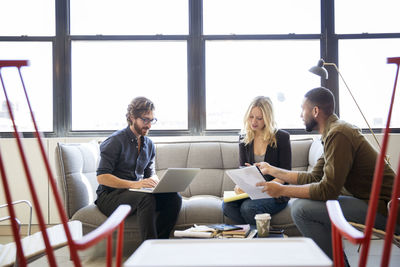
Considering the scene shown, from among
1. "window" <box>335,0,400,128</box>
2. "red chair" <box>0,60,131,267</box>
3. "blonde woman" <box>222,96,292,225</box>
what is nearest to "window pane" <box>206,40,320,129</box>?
"window" <box>335,0,400,128</box>

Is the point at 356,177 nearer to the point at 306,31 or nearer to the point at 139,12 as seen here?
the point at 306,31

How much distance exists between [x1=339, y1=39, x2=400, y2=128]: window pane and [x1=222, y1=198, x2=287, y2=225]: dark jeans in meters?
1.81

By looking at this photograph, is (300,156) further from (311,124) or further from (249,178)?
(249,178)

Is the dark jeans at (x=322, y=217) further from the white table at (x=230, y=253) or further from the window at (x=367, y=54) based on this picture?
the window at (x=367, y=54)

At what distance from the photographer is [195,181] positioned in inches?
137

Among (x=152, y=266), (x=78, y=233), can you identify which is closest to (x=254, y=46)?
(x=78, y=233)

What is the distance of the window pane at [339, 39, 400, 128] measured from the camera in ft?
13.4

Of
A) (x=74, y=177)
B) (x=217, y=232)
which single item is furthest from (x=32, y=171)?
(x=217, y=232)

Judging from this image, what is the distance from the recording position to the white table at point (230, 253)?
2.72ft

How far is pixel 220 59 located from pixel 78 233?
2687 mm

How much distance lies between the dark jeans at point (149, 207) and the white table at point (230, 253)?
4.87 feet

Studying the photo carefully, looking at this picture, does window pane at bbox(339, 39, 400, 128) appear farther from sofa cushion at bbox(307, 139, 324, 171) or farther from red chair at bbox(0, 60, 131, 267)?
red chair at bbox(0, 60, 131, 267)

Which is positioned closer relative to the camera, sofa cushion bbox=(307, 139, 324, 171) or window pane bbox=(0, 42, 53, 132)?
sofa cushion bbox=(307, 139, 324, 171)

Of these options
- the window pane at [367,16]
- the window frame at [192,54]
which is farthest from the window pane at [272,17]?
the window pane at [367,16]
